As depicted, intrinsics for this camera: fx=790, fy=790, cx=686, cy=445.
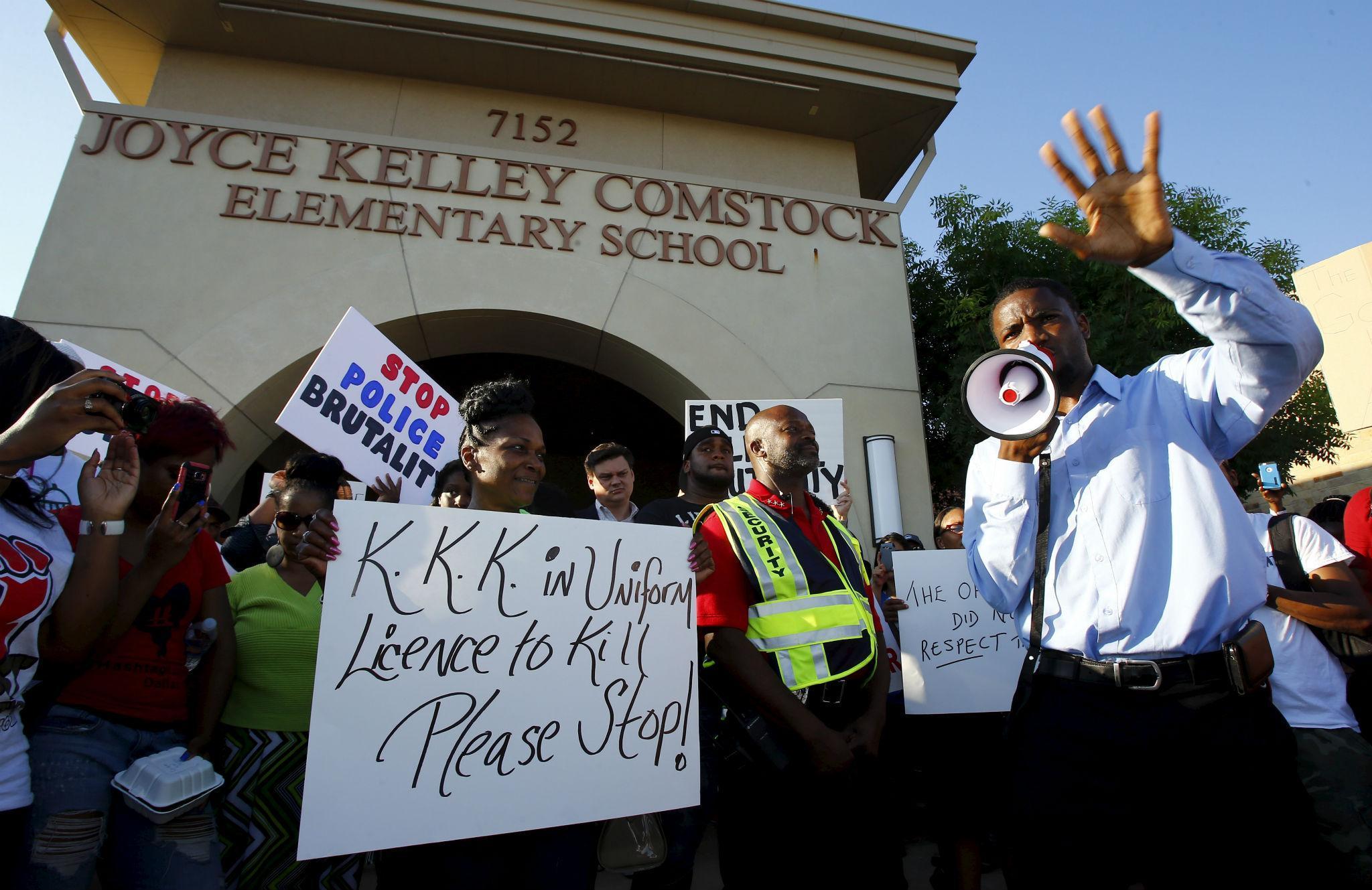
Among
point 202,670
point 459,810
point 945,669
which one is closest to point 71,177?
point 202,670

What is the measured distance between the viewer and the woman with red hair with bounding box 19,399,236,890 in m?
1.99

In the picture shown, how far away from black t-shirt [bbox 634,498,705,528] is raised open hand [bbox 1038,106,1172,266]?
2.00m

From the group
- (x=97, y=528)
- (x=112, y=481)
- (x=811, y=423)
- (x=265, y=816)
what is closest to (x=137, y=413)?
(x=112, y=481)

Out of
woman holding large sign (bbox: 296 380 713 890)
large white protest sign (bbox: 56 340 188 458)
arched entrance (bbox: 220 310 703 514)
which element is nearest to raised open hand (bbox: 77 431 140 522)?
woman holding large sign (bbox: 296 380 713 890)

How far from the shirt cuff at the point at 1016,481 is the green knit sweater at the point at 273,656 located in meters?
2.12

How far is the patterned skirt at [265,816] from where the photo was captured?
2.47 m

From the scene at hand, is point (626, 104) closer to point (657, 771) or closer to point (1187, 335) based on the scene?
point (1187, 335)

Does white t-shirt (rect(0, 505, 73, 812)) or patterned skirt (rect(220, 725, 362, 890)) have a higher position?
white t-shirt (rect(0, 505, 73, 812))

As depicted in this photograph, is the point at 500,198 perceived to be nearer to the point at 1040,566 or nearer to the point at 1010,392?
the point at 1010,392

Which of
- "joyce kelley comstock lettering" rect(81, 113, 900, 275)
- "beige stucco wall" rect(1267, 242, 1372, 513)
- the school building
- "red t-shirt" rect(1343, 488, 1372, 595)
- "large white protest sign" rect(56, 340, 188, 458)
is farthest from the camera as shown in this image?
"beige stucco wall" rect(1267, 242, 1372, 513)

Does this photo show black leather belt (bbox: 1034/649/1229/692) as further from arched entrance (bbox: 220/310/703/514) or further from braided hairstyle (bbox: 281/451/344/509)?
braided hairstyle (bbox: 281/451/344/509)

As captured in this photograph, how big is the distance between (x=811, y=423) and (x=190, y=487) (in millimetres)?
3885

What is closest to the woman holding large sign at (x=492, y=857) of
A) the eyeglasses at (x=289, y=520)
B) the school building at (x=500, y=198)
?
→ the eyeglasses at (x=289, y=520)

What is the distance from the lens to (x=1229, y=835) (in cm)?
168
